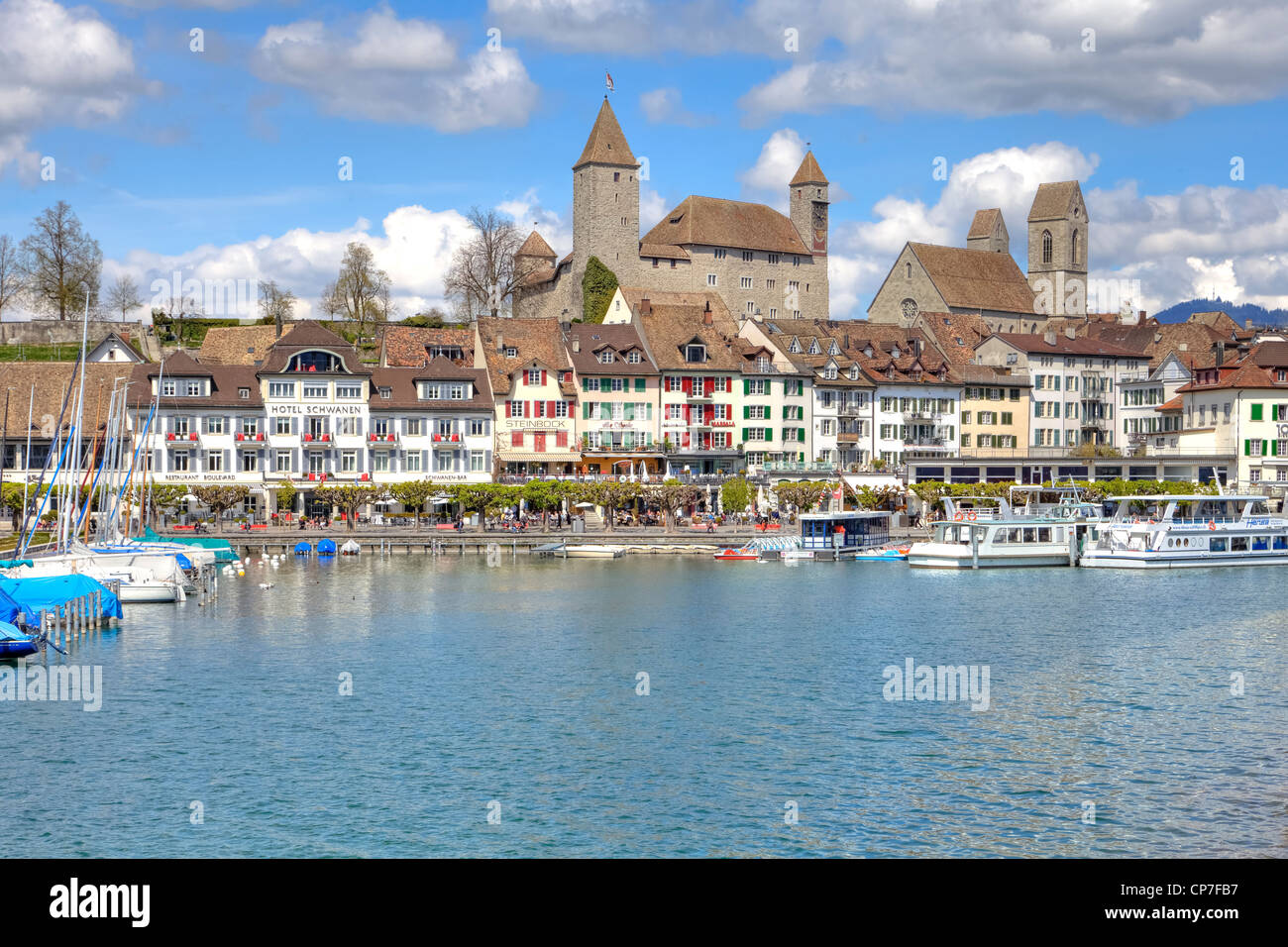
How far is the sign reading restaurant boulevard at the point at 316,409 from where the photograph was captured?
322 ft

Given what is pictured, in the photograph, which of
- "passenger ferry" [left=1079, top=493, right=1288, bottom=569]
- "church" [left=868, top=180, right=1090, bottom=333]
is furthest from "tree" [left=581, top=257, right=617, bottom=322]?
"passenger ferry" [left=1079, top=493, right=1288, bottom=569]

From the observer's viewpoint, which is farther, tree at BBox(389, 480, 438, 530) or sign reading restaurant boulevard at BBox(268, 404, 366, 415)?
sign reading restaurant boulevard at BBox(268, 404, 366, 415)

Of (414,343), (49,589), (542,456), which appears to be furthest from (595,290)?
(49,589)

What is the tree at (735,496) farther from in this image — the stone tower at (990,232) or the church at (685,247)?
the stone tower at (990,232)

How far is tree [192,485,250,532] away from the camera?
92625 mm

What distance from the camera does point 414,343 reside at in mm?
110438

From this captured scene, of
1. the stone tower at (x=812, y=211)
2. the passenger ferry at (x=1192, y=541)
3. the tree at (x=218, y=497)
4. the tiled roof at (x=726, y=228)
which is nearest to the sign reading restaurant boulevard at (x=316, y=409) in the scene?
the tree at (x=218, y=497)

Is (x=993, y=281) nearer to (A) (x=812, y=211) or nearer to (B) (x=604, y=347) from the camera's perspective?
(A) (x=812, y=211)

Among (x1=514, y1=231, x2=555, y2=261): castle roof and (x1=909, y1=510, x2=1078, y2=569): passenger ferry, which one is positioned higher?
(x1=514, y1=231, x2=555, y2=261): castle roof

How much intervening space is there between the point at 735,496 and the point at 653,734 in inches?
2612

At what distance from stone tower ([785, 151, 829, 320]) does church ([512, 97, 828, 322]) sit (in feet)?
0.38

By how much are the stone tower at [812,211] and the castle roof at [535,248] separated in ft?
95.2

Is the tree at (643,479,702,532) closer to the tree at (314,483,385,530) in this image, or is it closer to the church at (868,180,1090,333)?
the tree at (314,483,385,530)
